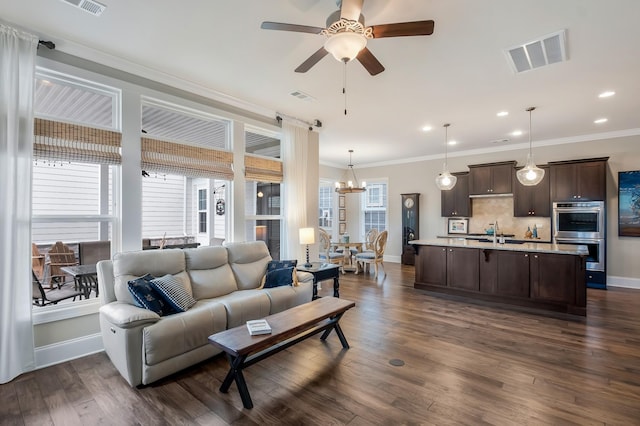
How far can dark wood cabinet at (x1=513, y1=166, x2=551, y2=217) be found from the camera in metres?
6.43

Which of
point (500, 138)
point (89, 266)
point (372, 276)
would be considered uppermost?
point (500, 138)

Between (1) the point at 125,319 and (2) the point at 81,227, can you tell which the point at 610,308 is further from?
(2) the point at 81,227

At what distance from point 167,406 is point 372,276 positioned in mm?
5332

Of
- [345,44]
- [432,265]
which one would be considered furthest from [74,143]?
[432,265]

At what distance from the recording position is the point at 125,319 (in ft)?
8.18

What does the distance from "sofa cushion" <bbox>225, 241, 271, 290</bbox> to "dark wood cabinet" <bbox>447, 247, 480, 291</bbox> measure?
10.5 feet

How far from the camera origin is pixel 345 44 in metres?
2.21

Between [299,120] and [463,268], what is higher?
[299,120]

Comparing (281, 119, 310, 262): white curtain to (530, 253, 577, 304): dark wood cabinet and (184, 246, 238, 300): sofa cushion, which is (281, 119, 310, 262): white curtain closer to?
(184, 246, 238, 300): sofa cushion

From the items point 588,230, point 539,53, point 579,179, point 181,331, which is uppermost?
point 539,53

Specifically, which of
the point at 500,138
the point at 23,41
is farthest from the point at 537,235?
the point at 23,41

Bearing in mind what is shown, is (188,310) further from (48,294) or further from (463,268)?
(463,268)

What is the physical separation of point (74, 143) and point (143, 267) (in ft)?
4.70

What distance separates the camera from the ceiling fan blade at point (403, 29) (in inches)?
83.4
